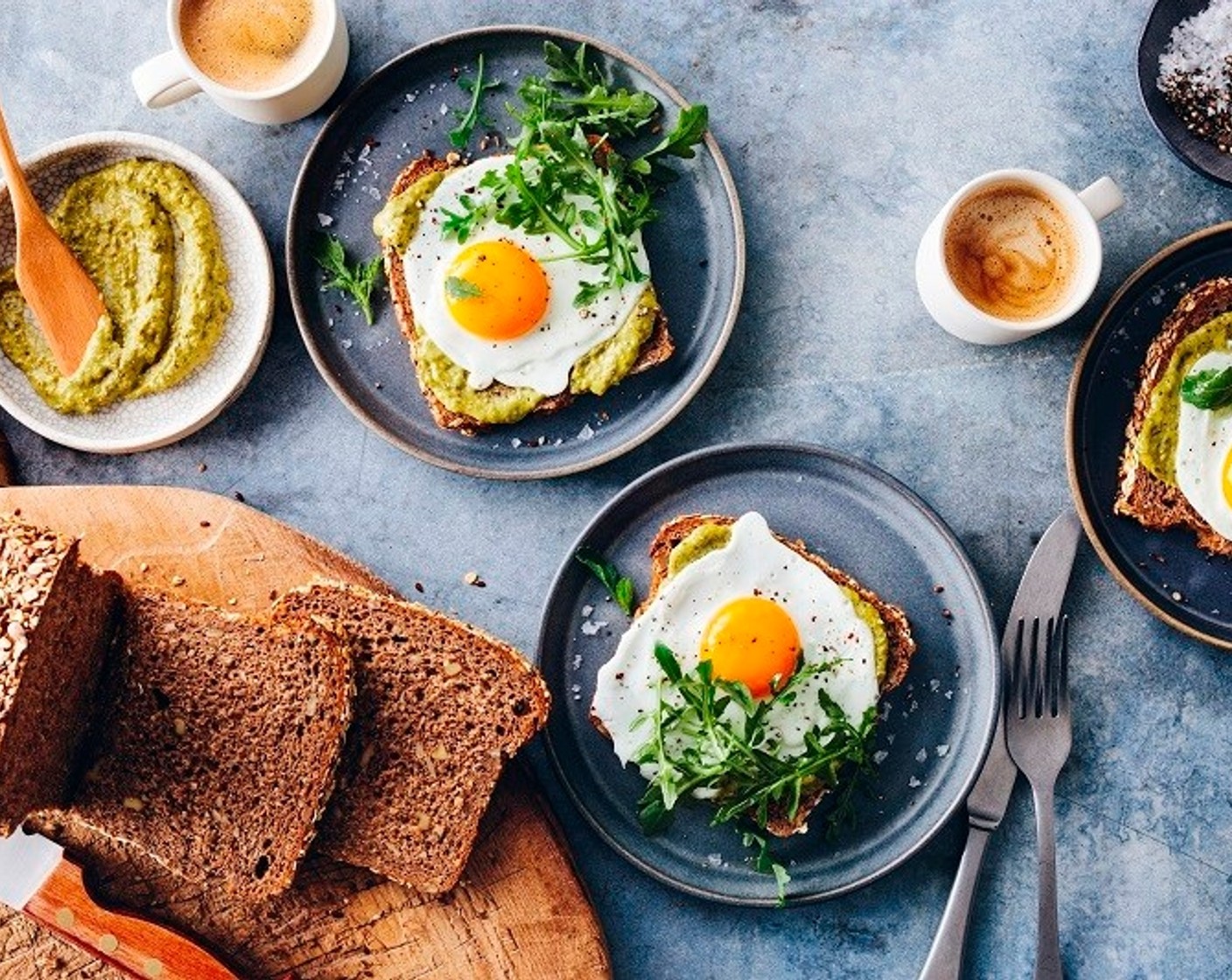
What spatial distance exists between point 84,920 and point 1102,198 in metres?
3.27

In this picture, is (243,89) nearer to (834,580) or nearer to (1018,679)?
(834,580)

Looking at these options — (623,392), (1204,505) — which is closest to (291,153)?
(623,392)

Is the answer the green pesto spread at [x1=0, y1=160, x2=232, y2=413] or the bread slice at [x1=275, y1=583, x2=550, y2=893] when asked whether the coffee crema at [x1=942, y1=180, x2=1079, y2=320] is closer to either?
the bread slice at [x1=275, y1=583, x2=550, y2=893]

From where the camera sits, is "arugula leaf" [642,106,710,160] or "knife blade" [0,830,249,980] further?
"arugula leaf" [642,106,710,160]

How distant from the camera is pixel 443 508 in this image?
3805mm

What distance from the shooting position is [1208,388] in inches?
135

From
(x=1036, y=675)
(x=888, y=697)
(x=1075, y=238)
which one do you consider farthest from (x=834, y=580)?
(x=1075, y=238)

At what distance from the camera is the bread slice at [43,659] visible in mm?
3096

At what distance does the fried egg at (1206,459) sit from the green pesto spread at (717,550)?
90 centimetres

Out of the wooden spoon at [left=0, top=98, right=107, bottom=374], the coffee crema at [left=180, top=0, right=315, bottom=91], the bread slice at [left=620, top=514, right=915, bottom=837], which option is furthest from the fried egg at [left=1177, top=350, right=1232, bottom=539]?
the wooden spoon at [left=0, top=98, right=107, bottom=374]

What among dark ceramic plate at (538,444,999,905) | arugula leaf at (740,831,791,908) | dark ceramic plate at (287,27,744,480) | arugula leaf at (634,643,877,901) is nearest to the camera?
arugula leaf at (634,643,877,901)

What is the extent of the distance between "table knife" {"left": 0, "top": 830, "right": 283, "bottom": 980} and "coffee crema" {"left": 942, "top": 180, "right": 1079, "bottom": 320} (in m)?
2.70

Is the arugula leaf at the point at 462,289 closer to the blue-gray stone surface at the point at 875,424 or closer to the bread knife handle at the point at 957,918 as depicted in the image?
the blue-gray stone surface at the point at 875,424

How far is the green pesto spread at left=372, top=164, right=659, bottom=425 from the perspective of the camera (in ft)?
11.8
